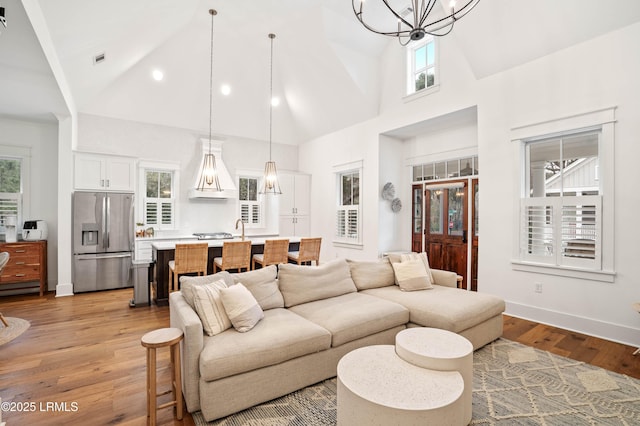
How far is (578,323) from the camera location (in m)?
3.67

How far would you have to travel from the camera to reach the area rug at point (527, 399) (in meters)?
2.12

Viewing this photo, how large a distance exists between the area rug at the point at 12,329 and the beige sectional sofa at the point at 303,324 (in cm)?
228

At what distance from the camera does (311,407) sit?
2240mm

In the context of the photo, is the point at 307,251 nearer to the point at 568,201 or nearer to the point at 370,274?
the point at 370,274

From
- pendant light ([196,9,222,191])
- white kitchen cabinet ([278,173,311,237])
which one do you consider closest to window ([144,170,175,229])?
pendant light ([196,9,222,191])

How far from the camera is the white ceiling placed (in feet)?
11.2

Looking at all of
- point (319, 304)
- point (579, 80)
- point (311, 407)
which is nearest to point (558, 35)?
point (579, 80)

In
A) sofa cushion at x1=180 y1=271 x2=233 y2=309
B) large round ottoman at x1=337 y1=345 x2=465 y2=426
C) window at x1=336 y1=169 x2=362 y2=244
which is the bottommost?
large round ottoman at x1=337 y1=345 x2=465 y2=426

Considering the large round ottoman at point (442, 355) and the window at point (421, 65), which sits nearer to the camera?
the large round ottoman at point (442, 355)

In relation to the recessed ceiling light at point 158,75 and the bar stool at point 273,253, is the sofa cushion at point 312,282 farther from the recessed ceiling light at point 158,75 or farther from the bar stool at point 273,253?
the recessed ceiling light at point 158,75

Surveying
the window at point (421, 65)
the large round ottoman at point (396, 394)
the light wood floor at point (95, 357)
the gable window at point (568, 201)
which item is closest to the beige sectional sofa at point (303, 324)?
the light wood floor at point (95, 357)

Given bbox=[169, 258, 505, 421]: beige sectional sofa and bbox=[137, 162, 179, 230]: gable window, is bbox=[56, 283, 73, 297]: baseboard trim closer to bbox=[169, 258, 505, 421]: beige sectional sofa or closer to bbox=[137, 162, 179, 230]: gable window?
bbox=[137, 162, 179, 230]: gable window

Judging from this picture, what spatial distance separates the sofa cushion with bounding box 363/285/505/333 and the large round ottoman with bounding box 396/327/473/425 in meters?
0.59

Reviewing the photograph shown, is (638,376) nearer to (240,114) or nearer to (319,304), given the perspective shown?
(319,304)
